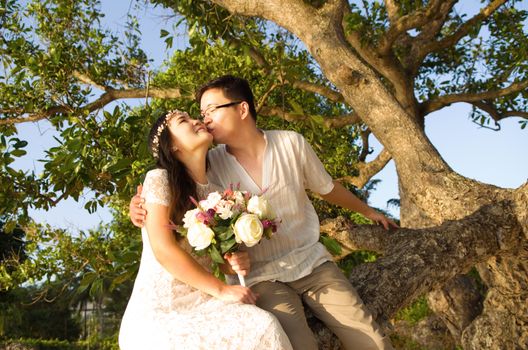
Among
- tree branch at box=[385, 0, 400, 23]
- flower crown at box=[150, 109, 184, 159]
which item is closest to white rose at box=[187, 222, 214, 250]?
flower crown at box=[150, 109, 184, 159]

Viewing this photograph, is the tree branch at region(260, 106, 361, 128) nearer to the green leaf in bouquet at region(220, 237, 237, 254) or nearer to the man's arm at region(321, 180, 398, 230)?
the man's arm at region(321, 180, 398, 230)

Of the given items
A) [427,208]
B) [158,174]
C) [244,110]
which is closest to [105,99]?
[427,208]

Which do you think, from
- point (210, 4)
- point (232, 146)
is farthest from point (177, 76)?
point (232, 146)

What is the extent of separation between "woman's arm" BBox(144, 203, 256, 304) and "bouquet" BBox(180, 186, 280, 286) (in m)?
0.07

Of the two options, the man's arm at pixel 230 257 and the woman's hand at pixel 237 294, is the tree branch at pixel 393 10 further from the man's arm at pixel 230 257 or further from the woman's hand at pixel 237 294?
the woman's hand at pixel 237 294

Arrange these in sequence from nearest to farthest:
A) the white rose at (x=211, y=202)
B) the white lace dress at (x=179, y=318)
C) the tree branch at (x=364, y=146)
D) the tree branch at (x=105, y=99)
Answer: the white lace dress at (x=179, y=318) → the white rose at (x=211, y=202) → the tree branch at (x=105, y=99) → the tree branch at (x=364, y=146)

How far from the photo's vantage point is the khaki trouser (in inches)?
121

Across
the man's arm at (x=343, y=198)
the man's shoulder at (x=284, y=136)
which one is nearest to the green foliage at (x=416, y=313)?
the man's arm at (x=343, y=198)

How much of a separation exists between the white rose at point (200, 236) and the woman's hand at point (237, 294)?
0.76 ft

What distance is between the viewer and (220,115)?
3611mm

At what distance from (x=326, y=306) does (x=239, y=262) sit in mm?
540

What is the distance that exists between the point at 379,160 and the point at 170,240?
651 centimetres

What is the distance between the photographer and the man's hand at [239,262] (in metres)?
3.10

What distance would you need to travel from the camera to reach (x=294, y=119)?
811 centimetres
